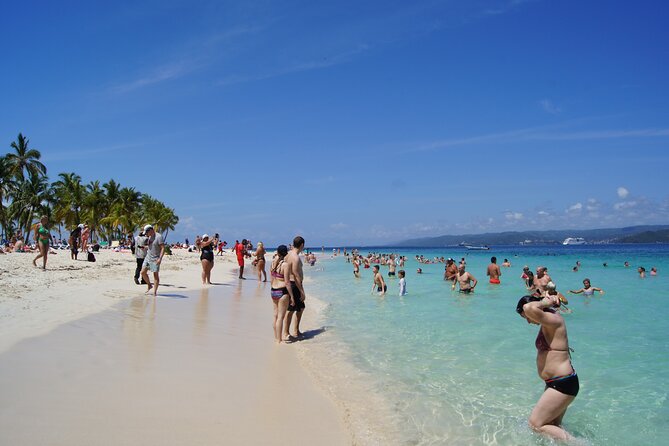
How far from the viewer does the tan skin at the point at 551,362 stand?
13.3 ft

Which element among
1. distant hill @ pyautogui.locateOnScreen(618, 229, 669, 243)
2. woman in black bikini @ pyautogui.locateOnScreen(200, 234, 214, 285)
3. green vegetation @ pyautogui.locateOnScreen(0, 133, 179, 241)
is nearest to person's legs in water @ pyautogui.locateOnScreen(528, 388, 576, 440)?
woman in black bikini @ pyautogui.locateOnScreen(200, 234, 214, 285)

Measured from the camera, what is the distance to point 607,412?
5.14 meters

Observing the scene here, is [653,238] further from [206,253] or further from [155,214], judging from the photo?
[206,253]

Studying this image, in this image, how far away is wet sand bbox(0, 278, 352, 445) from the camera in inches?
145

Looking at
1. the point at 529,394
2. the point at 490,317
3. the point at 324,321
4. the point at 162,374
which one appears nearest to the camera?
the point at 162,374

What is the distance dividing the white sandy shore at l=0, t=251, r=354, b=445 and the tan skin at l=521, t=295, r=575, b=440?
1939 millimetres

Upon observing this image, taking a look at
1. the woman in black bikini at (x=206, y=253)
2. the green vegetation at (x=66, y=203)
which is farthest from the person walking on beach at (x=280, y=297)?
the green vegetation at (x=66, y=203)

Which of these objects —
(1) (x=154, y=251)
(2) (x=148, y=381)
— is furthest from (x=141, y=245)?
(2) (x=148, y=381)

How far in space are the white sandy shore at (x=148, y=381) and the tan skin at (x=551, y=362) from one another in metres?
1.94

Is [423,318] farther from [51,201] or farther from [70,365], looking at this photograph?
[51,201]

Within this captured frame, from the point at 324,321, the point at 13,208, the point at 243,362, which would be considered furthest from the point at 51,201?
the point at 243,362

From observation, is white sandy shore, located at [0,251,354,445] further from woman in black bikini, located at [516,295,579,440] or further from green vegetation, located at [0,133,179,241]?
green vegetation, located at [0,133,179,241]

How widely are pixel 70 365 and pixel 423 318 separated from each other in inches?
327

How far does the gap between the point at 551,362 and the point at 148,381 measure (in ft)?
14.3
